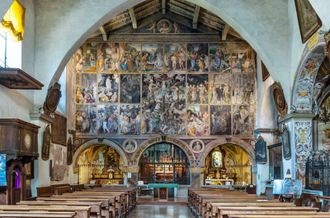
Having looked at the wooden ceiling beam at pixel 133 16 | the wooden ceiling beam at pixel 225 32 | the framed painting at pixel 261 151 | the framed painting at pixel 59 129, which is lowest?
the framed painting at pixel 261 151

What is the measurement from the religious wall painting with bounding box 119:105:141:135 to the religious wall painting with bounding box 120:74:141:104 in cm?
39

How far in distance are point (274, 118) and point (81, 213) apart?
15.1 m

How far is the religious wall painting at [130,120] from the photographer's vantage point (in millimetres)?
21844

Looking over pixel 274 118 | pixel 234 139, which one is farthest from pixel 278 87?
pixel 234 139

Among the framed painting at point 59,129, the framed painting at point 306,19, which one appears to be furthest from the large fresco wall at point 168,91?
the framed painting at point 306,19

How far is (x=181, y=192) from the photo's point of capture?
22.1m

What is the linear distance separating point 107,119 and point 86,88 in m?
2.11

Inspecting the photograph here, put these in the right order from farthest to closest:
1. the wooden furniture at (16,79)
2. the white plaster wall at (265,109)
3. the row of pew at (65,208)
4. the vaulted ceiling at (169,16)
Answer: the vaulted ceiling at (169,16)
the white plaster wall at (265,109)
the wooden furniture at (16,79)
the row of pew at (65,208)

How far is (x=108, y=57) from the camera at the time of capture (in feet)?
72.7

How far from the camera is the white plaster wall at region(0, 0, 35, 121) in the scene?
1214cm

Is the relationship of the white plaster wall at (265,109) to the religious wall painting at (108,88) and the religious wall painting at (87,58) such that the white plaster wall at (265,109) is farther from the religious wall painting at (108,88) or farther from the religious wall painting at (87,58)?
the religious wall painting at (87,58)

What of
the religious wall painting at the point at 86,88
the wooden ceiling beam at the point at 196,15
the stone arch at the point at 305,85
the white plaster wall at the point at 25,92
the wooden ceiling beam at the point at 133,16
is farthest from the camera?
the religious wall painting at the point at 86,88

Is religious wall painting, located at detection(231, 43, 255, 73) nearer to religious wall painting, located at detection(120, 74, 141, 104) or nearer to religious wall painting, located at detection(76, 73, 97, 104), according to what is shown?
religious wall painting, located at detection(120, 74, 141, 104)

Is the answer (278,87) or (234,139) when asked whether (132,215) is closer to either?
(278,87)
